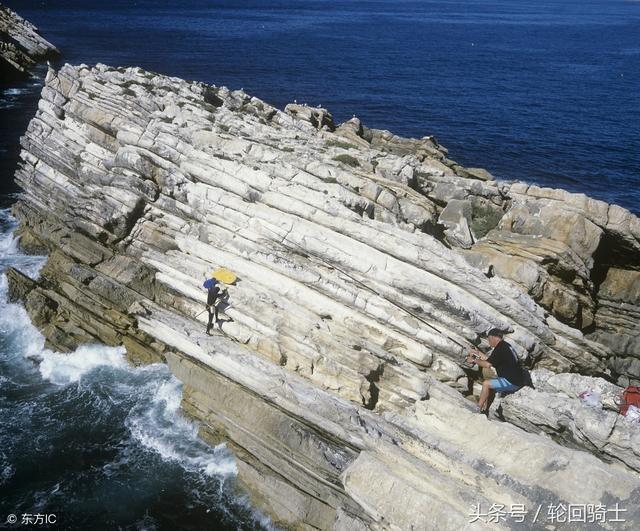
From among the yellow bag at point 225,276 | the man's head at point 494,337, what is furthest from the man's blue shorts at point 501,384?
the yellow bag at point 225,276

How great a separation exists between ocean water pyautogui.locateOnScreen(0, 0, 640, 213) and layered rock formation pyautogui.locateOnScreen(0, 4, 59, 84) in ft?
15.1

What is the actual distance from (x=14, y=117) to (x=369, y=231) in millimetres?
55308

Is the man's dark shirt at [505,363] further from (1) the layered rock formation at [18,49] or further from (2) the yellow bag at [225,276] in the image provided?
(1) the layered rock formation at [18,49]

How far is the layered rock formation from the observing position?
7412 cm

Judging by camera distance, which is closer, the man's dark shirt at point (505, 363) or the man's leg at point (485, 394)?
the man's dark shirt at point (505, 363)

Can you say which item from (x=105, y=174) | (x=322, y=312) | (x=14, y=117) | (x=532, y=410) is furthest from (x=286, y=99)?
(x=532, y=410)

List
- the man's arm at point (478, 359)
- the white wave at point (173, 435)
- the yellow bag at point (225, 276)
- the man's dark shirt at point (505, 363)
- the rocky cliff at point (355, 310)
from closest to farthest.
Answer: the rocky cliff at point (355, 310)
the man's dark shirt at point (505, 363)
the man's arm at point (478, 359)
the white wave at point (173, 435)
the yellow bag at point (225, 276)

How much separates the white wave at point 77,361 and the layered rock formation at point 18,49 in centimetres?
6429

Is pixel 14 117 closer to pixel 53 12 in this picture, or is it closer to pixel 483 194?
pixel 483 194

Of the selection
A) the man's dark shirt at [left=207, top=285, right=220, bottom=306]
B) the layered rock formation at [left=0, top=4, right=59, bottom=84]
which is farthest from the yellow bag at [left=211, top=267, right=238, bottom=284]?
the layered rock formation at [left=0, top=4, right=59, bottom=84]

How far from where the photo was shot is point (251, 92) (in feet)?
244

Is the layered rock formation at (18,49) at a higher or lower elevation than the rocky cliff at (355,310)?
higher

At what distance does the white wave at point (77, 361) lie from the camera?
24.9 m

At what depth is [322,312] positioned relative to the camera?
2106cm
